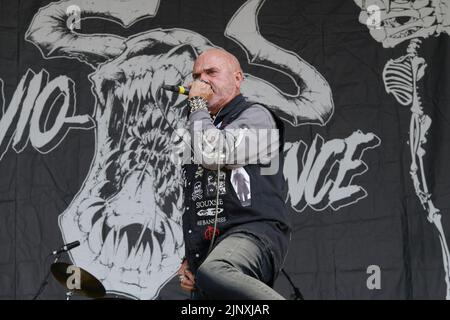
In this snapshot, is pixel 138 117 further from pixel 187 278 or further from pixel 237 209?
pixel 237 209

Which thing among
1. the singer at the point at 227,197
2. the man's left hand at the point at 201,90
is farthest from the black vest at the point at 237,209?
the man's left hand at the point at 201,90

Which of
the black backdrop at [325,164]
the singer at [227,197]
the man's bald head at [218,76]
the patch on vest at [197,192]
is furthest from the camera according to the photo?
the black backdrop at [325,164]

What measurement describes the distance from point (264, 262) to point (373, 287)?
1556mm

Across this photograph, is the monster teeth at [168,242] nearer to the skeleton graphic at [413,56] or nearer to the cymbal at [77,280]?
the cymbal at [77,280]

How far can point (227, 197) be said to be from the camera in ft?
9.28

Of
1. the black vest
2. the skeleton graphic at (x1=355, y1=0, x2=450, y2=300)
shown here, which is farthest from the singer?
the skeleton graphic at (x1=355, y1=0, x2=450, y2=300)

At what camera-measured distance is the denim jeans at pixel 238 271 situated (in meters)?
2.41

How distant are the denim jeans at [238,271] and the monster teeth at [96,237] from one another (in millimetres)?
1487

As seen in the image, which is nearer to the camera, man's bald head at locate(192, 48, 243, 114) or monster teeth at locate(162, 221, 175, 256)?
man's bald head at locate(192, 48, 243, 114)

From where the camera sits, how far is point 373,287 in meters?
4.09

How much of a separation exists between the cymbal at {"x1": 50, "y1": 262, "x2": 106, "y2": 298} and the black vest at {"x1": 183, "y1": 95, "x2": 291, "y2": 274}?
45.8 inches

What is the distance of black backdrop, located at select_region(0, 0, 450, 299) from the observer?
4.11m

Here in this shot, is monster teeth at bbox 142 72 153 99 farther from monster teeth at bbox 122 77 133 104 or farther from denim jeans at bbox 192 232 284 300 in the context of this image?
denim jeans at bbox 192 232 284 300

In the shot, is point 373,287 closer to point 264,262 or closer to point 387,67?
point 387,67
